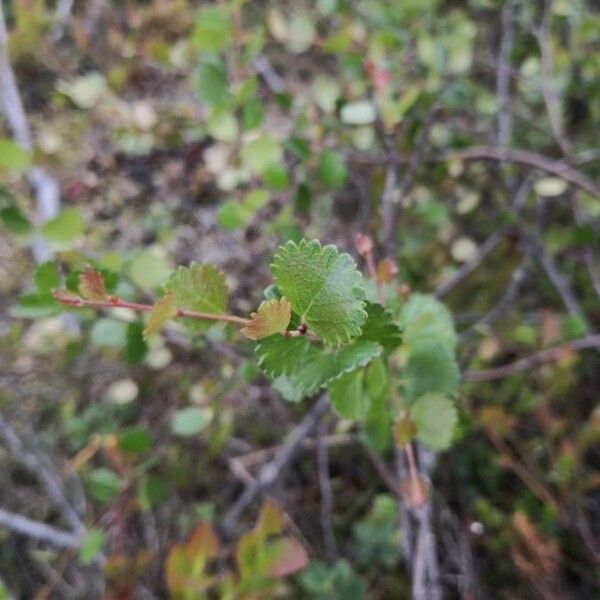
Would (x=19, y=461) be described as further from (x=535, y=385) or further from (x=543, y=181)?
(x=543, y=181)

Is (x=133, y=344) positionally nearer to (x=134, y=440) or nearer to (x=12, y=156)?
(x=134, y=440)

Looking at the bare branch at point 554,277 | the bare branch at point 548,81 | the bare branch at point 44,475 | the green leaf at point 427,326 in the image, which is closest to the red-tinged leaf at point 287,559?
the green leaf at point 427,326

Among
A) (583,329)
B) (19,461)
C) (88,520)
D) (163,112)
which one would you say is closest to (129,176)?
(163,112)

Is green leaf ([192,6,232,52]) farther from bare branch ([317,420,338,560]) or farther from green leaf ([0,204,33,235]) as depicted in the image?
bare branch ([317,420,338,560])

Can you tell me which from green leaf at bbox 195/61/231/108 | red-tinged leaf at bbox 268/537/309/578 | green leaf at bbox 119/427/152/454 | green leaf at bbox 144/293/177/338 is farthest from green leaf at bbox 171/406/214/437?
green leaf at bbox 144/293/177/338

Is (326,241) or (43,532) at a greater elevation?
(326,241)

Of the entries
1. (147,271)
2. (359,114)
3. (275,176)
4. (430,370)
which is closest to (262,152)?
(275,176)
